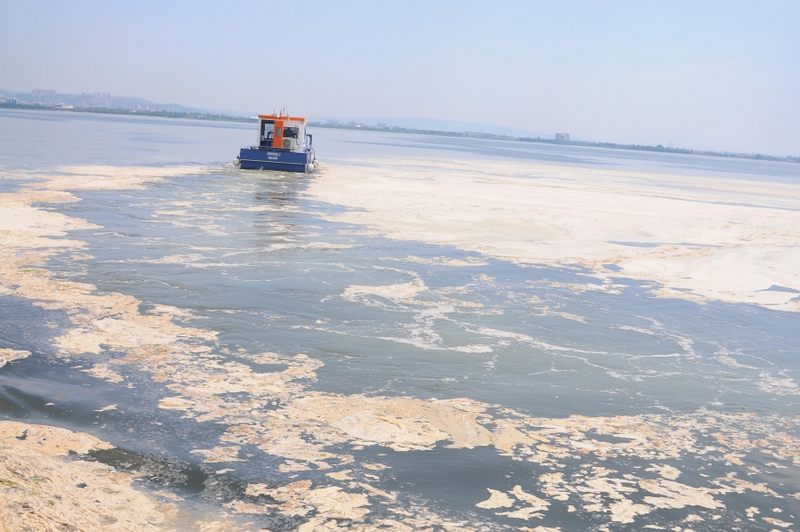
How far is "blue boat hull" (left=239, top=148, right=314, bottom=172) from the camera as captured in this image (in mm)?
37750

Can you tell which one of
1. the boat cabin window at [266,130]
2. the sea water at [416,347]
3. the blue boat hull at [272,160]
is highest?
the boat cabin window at [266,130]

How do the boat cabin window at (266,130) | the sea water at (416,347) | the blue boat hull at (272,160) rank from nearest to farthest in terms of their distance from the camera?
the sea water at (416,347) < the blue boat hull at (272,160) < the boat cabin window at (266,130)

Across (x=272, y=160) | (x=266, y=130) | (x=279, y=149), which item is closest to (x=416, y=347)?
(x=272, y=160)

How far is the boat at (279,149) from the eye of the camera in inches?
1490

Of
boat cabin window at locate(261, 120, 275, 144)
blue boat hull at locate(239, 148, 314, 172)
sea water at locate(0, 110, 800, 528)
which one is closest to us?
sea water at locate(0, 110, 800, 528)

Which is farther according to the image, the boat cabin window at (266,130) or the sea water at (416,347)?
the boat cabin window at (266,130)

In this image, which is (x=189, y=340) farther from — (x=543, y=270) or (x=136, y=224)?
(x=136, y=224)

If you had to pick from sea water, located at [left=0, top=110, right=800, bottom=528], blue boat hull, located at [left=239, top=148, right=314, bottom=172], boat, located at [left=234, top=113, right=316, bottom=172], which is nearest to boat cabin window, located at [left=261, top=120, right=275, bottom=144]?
boat, located at [left=234, top=113, right=316, bottom=172]

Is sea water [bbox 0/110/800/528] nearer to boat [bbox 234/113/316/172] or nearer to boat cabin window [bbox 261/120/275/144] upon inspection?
boat [bbox 234/113/316/172]

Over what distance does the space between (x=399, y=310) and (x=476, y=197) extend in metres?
19.5

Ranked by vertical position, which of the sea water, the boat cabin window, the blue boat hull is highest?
the boat cabin window

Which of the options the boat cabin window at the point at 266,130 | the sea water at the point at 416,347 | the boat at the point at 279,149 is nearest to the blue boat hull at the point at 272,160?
the boat at the point at 279,149

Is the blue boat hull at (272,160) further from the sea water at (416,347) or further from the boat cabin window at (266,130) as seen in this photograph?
the sea water at (416,347)

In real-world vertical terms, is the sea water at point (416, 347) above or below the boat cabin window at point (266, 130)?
below
